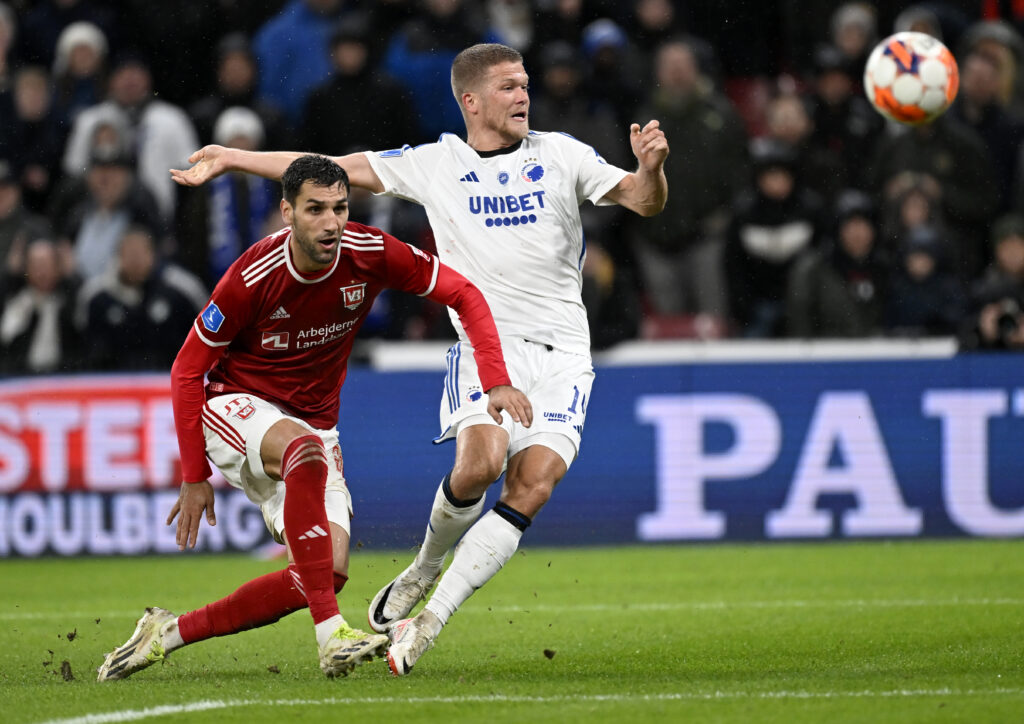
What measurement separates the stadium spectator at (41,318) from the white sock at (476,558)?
6693mm

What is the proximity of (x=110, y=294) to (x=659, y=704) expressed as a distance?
7982mm

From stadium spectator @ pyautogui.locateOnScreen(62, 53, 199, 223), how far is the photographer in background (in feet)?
21.0

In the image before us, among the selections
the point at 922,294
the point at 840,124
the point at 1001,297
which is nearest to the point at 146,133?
the point at 840,124

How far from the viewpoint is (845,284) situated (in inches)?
494

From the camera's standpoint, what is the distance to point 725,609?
28.3 feet

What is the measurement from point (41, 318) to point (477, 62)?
6.58 meters

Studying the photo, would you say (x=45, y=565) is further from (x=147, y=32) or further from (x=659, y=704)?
(x=659, y=704)

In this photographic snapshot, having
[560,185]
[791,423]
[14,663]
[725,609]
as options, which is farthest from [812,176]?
[14,663]

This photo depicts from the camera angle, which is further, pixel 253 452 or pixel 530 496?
pixel 530 496

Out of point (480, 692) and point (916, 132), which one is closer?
point (480, 692)

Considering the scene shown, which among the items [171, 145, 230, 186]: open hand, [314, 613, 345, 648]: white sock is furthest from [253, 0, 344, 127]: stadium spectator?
[314, 613, 345, 648]: white sock

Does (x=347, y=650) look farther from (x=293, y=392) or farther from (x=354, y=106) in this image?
(x=354, y=106)

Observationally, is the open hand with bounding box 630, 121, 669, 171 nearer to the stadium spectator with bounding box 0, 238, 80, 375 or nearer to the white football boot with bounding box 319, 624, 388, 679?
the white football boot with bounding box 319, 624, 388, 679

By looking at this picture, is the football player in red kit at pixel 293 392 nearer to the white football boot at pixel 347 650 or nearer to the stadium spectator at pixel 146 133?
the white football boot at pixel 347 650
